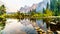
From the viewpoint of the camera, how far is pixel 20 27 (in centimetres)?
182

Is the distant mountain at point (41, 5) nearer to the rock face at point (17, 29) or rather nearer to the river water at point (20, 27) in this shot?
the river water at point (20, 27)

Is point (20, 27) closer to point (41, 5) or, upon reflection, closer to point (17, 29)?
point (17, 29)

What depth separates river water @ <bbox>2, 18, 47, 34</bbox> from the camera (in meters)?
1.82

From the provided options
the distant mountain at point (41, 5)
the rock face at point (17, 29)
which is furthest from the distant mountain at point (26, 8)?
the rock face at point (17, 29)

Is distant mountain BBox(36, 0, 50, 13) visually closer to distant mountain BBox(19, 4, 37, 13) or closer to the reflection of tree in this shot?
distant mountain BBox(19, 4, 37, 13)

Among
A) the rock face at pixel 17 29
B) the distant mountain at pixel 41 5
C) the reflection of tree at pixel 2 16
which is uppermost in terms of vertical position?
the distant mountain at pixel 41 5

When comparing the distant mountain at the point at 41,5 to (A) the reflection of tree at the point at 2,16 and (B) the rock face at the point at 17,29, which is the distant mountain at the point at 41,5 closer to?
(B) the rock face at the point at 17,29

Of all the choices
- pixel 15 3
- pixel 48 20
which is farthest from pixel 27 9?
pixel 48 20

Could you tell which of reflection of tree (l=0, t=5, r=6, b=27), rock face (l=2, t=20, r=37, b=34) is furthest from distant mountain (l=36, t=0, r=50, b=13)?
reflection of tree (l=0, t=5, r=6, b=27)

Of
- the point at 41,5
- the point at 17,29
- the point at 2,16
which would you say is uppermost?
the point at 41,5

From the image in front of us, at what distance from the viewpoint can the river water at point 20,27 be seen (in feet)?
5.96

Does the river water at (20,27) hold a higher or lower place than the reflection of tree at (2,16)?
lower

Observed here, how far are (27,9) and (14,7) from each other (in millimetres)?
163

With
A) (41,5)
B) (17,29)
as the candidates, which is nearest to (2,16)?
(17,29)
